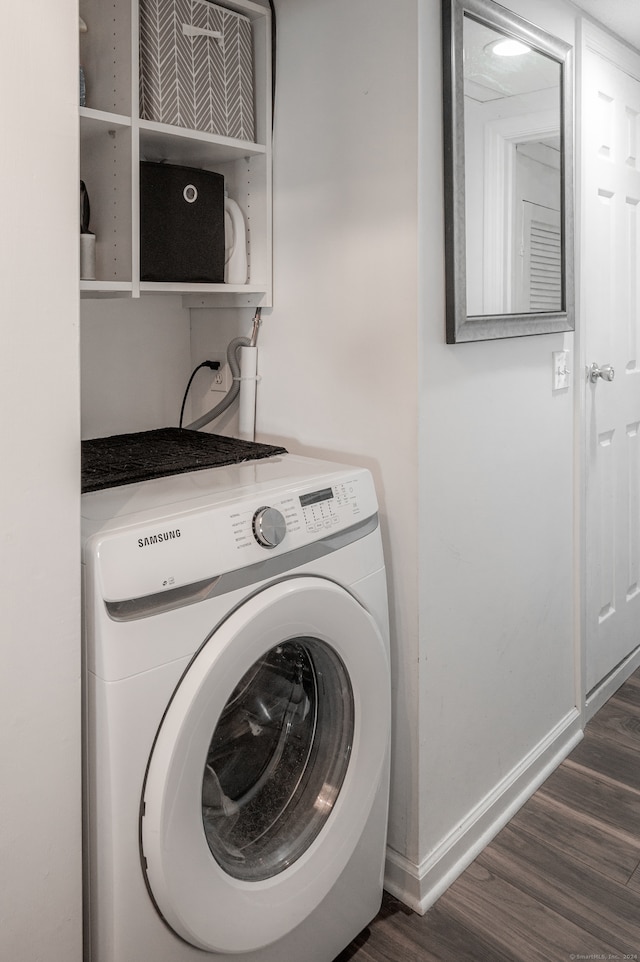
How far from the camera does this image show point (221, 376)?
2.03m

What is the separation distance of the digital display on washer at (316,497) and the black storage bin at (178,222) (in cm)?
60

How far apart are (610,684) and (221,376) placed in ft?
5.57

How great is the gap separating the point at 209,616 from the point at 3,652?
308mm

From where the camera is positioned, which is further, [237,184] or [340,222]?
[237,184]

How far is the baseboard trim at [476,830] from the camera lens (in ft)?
5.71

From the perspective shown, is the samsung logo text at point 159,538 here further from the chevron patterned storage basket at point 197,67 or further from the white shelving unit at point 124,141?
the chevron patterned storage basket at point 197,67

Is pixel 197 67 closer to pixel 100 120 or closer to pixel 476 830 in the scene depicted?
pixel 100 120

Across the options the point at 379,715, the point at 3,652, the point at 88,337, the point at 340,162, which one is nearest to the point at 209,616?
the point at 3,652

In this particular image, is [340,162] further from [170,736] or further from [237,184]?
[170,736]

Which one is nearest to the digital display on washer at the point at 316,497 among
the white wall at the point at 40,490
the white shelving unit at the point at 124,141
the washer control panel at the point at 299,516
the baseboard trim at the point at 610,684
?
the washer control panel at the point at 299,516

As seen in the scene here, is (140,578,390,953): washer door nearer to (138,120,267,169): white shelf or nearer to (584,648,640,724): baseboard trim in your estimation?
(138,120,267,169): white shelf

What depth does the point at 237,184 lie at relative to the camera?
191 cm

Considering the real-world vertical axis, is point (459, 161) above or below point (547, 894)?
above

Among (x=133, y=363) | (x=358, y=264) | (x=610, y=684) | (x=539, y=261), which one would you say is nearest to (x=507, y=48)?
(x=539, y=261)
